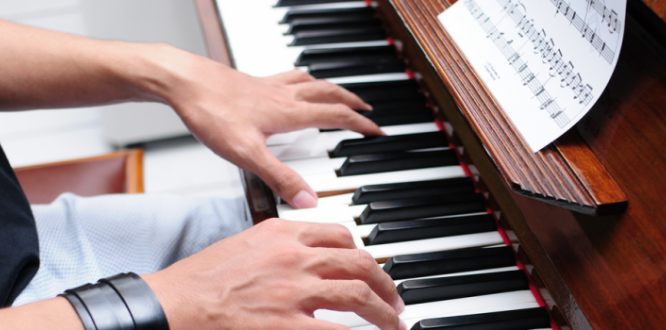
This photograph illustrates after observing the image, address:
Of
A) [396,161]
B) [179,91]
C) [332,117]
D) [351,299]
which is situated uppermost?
[179,91]

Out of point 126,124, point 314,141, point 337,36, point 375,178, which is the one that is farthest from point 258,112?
point 126,124

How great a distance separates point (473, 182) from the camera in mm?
930

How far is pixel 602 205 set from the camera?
25.4 inches

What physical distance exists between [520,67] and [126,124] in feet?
5.93

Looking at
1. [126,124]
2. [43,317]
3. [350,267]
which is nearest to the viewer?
[43,317]

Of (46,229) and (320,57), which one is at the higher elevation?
(320,57)

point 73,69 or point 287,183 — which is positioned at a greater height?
point 73,69

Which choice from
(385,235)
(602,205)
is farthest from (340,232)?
(602,205)

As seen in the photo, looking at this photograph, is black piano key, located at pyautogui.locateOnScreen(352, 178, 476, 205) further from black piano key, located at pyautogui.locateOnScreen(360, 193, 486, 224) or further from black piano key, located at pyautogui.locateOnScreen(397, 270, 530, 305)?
black piano key, located at pyautogui.locateOnScreen(397, 270, 530, 305)

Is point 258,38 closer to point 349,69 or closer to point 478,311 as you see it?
point 349,69

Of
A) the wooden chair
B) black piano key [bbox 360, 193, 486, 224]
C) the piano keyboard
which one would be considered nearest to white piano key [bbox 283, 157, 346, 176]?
the piano keyboard

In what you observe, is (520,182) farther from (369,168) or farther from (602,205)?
(369,168)

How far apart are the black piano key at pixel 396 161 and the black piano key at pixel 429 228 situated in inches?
5.3

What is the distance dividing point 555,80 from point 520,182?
0.53 feet
